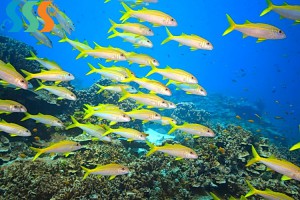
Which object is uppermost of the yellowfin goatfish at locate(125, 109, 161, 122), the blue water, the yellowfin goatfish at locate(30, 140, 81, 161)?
the blue water

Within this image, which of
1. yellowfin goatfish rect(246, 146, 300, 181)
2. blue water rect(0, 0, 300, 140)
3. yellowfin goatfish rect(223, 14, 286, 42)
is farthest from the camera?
blue water rect(0, 0, 300, 140)

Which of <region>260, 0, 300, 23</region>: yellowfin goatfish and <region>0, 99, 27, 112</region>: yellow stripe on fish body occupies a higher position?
<region>260, 0, 300, 23</region>: yellowfin goatfish

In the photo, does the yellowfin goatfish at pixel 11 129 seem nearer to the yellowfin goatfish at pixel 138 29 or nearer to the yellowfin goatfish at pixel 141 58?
the yellowfin goatfish at pixel 141 58

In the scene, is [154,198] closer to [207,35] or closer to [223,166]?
[223,166]

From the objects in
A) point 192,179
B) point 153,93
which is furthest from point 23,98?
point 192,179

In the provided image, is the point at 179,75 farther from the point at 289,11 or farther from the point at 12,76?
the point at 12,76

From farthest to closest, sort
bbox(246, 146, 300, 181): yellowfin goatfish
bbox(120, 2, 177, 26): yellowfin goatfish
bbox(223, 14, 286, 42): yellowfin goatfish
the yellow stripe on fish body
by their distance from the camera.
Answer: bbox(120, 2, 177, 26): yellowfin goatfish
the yellow stripe on fish body
bbox(223, 14, 286, 42): yellowfin goatfish
bbox(246, 146, 300, 181): yellowfin goatfish

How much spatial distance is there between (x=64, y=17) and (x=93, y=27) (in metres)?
184

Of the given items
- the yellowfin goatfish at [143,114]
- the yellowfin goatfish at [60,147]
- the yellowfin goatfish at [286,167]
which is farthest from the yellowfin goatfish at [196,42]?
the yellowfin goatfish at [60,147]

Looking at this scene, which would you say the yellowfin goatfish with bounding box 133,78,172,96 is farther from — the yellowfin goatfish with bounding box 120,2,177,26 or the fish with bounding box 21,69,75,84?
the fish with bounding box 21,69,75,84

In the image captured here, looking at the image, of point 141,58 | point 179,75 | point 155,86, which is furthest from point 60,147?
point 179,75

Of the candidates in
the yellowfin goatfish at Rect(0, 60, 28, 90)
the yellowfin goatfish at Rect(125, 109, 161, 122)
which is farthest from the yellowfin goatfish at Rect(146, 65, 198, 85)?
the yellowfin goatfish at Rect(0, 60, 28, 90)

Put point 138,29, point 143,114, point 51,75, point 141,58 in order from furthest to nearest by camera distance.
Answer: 1. point 141,58
2. point 138,29
3. point 143,114
4. point 51,75

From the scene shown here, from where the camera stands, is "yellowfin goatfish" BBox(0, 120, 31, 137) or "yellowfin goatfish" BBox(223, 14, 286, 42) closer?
"yellowfin goatfish" BBox(223, 14, 286, 42)
